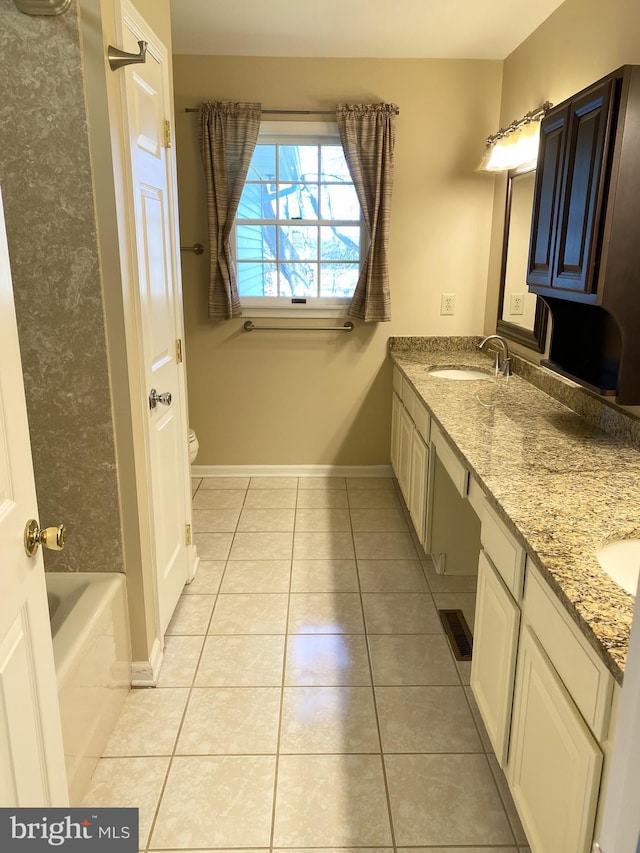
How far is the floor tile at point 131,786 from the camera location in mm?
1738

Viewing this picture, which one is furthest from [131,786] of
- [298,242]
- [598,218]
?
[298,242]

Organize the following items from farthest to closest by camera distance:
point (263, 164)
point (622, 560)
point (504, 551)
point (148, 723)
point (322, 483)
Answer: point (322, 483) → point (263, 164) → point (148, 723) → point (504, 551) → point (622, 560)

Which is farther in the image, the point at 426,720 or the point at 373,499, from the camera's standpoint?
the point at 373,499

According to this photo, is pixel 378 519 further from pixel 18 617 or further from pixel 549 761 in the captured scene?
pixel 18 617

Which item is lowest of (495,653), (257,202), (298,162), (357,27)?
(495,653)

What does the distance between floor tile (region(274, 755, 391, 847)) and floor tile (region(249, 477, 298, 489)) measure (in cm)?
226

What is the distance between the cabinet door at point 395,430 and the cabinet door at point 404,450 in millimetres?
42

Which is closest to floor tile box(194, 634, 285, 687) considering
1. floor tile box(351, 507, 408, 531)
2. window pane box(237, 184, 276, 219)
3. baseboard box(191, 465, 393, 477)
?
floor tile box(351, 507, 408, 531)

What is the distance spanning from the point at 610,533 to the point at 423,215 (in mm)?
2802

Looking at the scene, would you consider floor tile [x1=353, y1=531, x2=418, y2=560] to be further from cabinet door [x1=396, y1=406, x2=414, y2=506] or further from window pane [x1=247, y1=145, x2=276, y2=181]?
window pane [x1=247, y1=145, x2=276, y2=181]

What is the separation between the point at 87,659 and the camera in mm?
1816

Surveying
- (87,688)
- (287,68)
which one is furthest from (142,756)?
(287,68)

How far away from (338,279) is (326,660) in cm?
238

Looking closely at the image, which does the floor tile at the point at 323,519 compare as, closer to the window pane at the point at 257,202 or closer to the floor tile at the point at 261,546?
the floor tile at the point at 261,546
